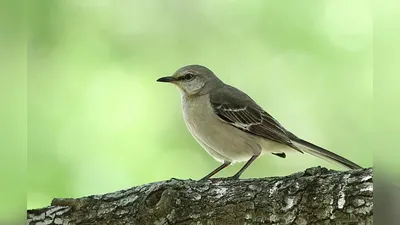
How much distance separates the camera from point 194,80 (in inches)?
60.9

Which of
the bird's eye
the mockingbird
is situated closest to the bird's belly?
the mockingbird

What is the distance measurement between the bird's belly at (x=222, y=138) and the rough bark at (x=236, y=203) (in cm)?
19

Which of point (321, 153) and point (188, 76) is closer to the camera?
point (321, 153)

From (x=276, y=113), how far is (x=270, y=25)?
259 millimetres

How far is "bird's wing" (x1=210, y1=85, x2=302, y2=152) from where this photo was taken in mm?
1469

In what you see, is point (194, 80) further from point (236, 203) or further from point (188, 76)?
point (236, 203)

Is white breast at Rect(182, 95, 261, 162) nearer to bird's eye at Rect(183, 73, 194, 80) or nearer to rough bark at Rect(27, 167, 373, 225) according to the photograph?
bird's eye at Rect(183, 73, 194, 80)

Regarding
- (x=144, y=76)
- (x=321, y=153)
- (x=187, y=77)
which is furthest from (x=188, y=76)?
(x=321, y=153)

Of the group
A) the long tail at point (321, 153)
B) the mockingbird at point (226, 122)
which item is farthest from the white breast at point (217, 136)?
the long tail at point (321, 153)

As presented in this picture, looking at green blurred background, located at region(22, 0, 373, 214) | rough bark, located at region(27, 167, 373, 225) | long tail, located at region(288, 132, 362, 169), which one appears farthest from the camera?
green blurred background, located at region(22, 0, 373, 214)

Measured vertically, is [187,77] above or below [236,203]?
above

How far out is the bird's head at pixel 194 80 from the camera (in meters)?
1.52

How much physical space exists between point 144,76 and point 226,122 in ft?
0.93
